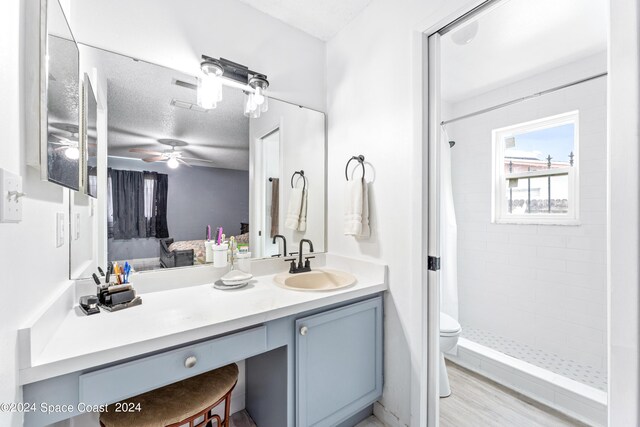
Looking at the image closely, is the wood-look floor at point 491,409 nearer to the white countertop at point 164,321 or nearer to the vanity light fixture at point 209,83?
the white countertop at point 164,321

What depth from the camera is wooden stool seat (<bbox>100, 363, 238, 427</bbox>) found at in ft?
3.04

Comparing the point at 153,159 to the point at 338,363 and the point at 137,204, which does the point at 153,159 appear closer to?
the point at 137,204

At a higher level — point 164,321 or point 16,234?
point 16,234

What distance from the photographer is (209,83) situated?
1517 millimetres

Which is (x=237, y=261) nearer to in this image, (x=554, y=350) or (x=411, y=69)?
(x=411, y=69)

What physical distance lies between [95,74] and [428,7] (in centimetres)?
163

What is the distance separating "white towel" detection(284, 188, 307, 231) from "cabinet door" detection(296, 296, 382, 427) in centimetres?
72

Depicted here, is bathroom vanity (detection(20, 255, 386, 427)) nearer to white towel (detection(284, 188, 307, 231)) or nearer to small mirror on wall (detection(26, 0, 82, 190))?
white towel (detection(284, 188, 307, 231))

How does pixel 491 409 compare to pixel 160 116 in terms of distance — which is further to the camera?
pixel 491 409

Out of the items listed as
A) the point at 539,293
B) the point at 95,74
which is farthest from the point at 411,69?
the point at 539,293

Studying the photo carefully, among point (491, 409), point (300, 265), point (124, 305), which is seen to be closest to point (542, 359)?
point (491, 409)

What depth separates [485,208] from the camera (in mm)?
2605

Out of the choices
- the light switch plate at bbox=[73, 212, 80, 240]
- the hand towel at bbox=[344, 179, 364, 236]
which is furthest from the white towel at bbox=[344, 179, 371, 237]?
the light switch plate at bbox=[73, 212, 80, 240]

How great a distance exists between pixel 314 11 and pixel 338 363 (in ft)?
6.88
